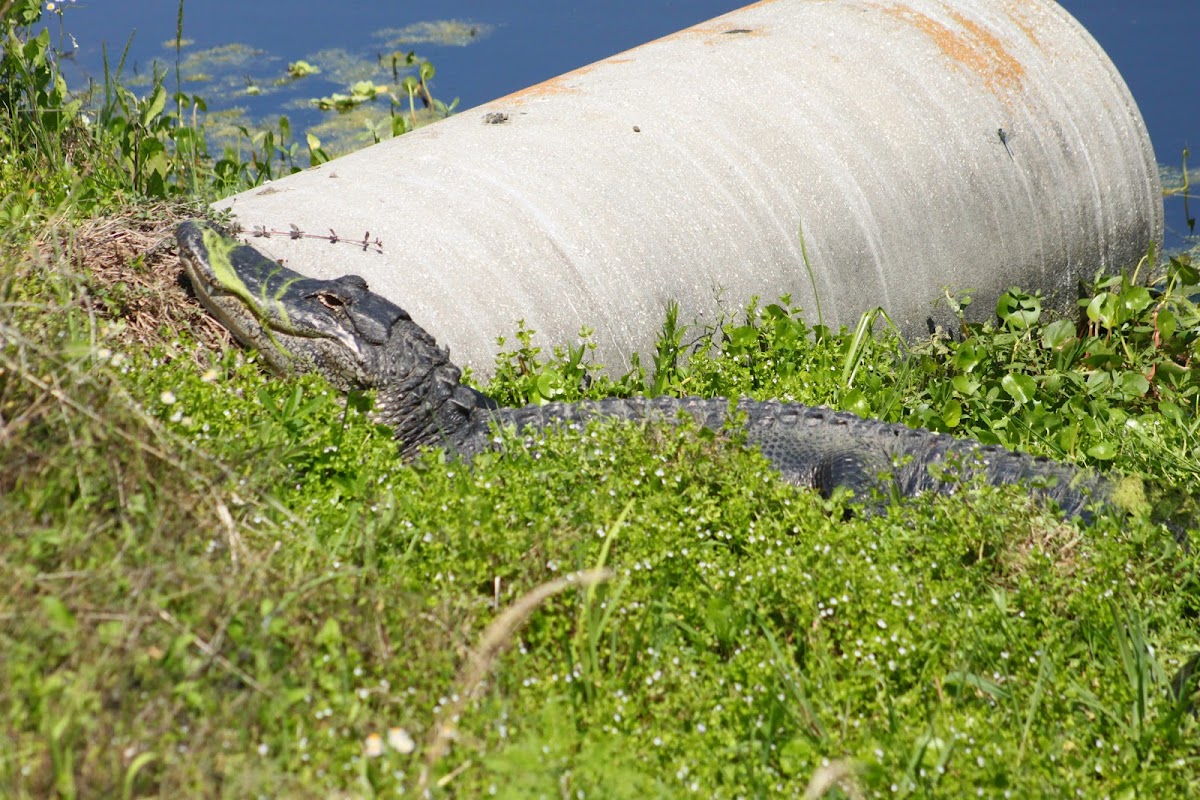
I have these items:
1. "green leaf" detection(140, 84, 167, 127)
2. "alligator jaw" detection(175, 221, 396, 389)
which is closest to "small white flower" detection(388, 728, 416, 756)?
"alligator jaw" detection(175, 221, 396, 389)

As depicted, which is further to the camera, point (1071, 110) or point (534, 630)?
point (1071, 110)

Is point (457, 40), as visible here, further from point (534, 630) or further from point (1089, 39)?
point (534, 630)

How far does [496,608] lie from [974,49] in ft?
12.5

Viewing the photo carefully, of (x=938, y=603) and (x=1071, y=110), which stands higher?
(x=1071, y=110)

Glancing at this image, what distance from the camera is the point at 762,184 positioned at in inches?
161

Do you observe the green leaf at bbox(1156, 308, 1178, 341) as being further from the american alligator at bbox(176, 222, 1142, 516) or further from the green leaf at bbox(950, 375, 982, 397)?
the american alligator at bbox(176, 222, 1142, 516)

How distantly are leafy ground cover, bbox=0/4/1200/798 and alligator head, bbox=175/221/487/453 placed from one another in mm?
140

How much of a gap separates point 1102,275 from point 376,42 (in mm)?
5197

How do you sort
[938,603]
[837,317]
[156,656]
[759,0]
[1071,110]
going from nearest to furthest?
1. [156,656]
2. [938,603]
3. [837,317]
4. [1071,110]
5. [759,0]

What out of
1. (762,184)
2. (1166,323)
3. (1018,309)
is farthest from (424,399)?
(1166,323)

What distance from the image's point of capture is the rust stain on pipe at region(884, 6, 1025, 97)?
15.4 feet

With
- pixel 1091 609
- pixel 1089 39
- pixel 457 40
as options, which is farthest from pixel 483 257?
pixel 457 40

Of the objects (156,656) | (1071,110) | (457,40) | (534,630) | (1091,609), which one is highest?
(457,40)

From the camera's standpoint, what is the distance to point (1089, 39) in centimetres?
511
